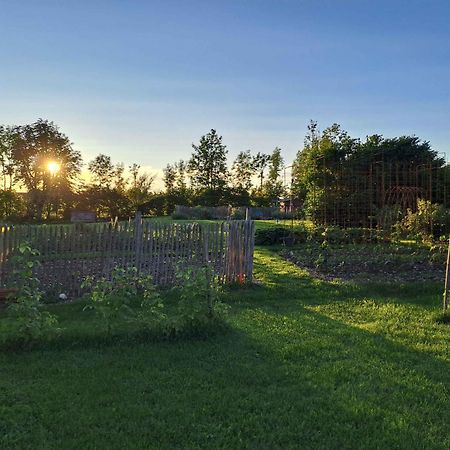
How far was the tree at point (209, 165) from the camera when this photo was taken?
52625 mm

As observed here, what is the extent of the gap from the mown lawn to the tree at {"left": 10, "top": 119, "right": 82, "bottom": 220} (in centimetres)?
3152

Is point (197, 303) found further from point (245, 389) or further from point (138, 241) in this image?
point (138, 241)

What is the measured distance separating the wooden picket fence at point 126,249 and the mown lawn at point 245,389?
5.86 ft

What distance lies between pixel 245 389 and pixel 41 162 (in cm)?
3681

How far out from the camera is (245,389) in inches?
158

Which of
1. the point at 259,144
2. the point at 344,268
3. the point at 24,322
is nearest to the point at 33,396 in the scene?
the point at 24,322

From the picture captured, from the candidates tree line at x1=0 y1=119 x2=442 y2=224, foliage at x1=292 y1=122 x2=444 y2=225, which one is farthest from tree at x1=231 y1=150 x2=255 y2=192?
foliage at x1=292 y1=122 x2=444 y2=225

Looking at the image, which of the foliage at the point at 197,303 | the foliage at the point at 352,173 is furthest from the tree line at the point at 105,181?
the foliage at the point at 197,303

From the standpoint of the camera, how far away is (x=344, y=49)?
1045cm

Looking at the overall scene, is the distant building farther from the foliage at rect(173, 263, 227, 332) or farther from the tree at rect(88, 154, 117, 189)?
the foliage at rect(173, 263, 227, 332)

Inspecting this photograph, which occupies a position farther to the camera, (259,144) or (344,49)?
(259,144)

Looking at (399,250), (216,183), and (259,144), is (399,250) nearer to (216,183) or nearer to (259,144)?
(216,183)

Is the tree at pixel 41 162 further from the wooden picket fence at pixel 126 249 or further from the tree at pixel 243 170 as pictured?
the wooden picket fence at pixel 126 249

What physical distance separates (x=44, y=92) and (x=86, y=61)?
178 centimetres
